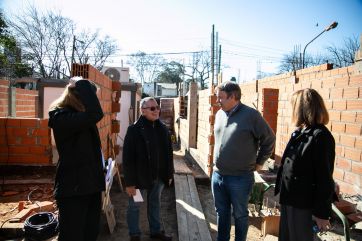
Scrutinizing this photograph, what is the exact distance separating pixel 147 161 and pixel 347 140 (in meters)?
2.62

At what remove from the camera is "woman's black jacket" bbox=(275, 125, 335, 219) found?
2158 mm

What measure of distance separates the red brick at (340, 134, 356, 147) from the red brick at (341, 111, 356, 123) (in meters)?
0.22

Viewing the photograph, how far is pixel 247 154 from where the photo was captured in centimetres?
307

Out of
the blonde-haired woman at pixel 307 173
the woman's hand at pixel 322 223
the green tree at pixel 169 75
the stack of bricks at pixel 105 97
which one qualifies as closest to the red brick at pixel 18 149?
the stack of bricks at pixel 105 97

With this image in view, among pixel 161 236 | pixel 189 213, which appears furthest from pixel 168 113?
pixel 161 236

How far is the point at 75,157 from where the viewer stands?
239cm

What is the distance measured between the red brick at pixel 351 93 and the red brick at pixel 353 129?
358 mm

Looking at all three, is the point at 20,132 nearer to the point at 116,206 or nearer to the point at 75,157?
the point at 116,206

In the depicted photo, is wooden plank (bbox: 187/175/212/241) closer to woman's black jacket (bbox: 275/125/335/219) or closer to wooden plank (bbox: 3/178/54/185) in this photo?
woman's black jacket (bbox: 275/125/335/219)

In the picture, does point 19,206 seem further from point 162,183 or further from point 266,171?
point 266,171

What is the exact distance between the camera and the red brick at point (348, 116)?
150 inches

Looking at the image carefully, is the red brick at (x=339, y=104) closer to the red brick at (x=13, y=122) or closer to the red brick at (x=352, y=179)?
the red brick at (x=352, y=179)

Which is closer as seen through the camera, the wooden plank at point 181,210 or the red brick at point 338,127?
the wooden plank at point 181,210

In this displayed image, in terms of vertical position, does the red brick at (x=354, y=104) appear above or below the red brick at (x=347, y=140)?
above
